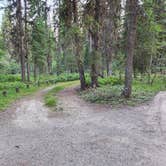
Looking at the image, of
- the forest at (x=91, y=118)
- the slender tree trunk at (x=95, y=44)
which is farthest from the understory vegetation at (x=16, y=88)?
the slender tree trunk at (x=95, y=44)

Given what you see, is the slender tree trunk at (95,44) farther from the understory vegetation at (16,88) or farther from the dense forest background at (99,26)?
the understory vegetation at (16,88)

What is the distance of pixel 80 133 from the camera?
23.7 ft

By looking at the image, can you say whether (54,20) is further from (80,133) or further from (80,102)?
(80,133)

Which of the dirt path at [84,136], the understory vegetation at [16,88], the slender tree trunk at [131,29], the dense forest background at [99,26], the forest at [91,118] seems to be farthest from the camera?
the understory vegetation at [16,88]

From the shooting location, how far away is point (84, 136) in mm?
6918

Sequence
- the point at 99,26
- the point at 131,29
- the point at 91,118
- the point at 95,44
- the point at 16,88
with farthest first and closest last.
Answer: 1. the point at 16,88
2. the point at 95,44
3. the point at 99,26
4. the point at 131,29
5. the point at 91,118

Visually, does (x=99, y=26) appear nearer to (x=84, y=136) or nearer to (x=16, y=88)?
(x=16, y=88)

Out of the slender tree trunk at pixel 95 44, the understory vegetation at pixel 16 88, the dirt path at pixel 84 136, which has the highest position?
the slender tree trunk at pixel 95 44

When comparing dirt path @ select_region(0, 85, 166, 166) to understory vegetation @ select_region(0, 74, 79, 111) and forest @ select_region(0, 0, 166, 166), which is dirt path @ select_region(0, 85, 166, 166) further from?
understory vegetation @ select_region(0, 74, 79, 111)

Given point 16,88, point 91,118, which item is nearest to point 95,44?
point 16,88

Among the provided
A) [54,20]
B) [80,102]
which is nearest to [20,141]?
[80,102]

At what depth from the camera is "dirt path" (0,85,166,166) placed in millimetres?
5293

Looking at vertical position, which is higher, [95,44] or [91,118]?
[95,44]

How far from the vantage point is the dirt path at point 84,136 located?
529 cm
